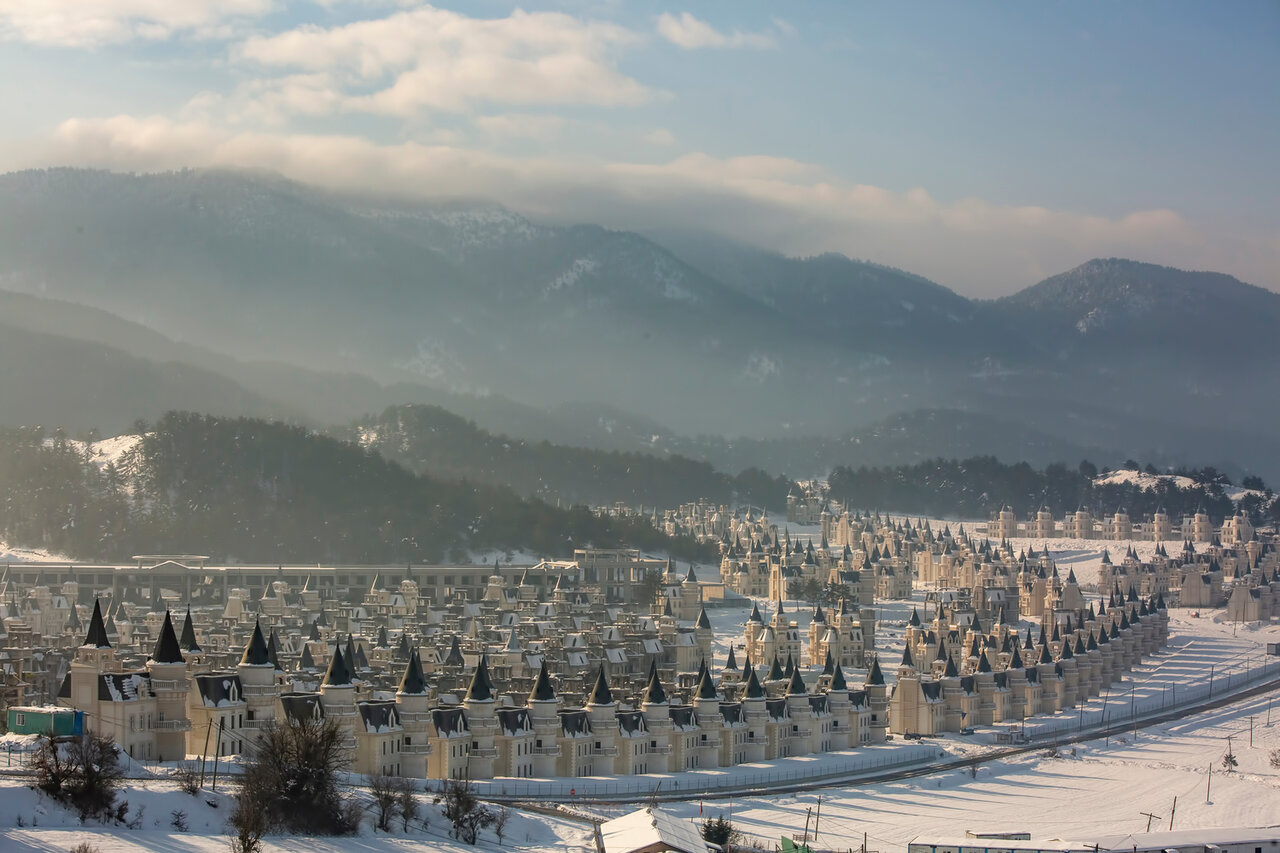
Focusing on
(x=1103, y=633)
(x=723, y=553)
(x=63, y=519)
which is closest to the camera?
(x=1103, y=633)

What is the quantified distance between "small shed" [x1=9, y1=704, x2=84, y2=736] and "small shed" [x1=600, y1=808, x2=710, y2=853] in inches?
615

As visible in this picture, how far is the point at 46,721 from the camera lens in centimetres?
5628

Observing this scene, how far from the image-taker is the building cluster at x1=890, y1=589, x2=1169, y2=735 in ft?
277

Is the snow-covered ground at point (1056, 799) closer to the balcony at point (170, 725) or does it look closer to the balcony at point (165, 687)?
the balcony at point (170, 725)

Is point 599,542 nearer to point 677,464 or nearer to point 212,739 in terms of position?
point 677,464

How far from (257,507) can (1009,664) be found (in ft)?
205

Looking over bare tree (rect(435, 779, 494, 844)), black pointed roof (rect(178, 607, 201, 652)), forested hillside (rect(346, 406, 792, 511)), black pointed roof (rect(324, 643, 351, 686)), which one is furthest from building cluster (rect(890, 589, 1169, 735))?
forested hillside (rect(346, 406, 792, 511))

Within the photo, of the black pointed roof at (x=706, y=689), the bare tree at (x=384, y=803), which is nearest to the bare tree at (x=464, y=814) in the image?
the bare tree at (x=384, y=803)

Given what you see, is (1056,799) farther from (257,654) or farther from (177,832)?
(177,832)

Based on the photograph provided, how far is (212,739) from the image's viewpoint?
61656 millimetres

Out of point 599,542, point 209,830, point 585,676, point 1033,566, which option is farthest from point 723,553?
point 209,830

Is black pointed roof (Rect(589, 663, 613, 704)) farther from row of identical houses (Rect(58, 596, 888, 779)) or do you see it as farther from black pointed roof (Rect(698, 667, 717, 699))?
black pointed roof (Rect(698, 667, 717, 699))

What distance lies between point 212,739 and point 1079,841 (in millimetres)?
27347

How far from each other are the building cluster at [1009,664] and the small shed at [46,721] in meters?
39.5
